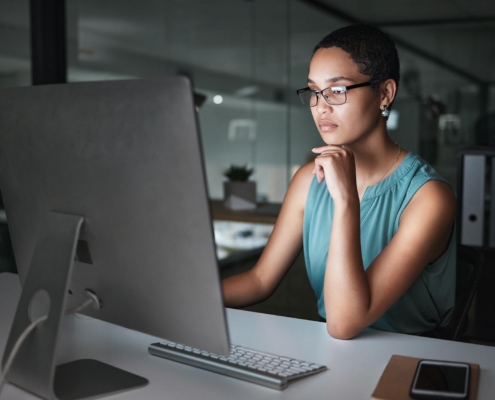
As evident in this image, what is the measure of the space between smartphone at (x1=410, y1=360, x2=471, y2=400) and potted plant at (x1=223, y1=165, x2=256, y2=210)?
280 cm

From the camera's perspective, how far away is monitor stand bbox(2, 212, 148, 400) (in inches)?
38.9

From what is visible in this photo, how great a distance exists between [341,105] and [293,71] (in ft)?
13.4

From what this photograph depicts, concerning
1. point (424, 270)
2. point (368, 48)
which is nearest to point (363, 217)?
point (424, 270)

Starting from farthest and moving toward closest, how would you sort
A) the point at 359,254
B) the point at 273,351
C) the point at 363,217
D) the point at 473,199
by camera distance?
the point at 473,199
the point at 363,217
the point at 359,254
the point at 273,351

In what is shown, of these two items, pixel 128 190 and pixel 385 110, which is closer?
pixel 128 190

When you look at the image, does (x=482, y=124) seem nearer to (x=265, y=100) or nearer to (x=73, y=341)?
(x=265, y=100)

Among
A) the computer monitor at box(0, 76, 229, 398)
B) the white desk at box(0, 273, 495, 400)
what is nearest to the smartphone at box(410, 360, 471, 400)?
the white desk at box(0, 273, 495, 400)

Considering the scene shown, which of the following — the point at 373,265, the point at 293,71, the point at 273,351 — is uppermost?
the point at 293,71

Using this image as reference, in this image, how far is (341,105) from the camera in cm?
155

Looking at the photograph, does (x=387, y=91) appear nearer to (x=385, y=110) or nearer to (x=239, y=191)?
(x=385, y=110)

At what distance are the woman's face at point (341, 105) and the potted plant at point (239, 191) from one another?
7.42 ft

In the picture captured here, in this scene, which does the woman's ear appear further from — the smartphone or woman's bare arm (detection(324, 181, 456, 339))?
the smartphone

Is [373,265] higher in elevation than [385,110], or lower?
lower

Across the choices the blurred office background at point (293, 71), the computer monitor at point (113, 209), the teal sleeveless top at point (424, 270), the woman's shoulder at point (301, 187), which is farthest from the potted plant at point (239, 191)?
the computer monitor at point (113, 209)
